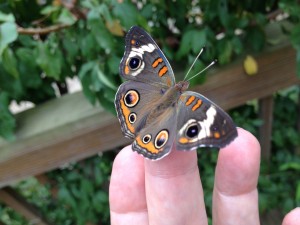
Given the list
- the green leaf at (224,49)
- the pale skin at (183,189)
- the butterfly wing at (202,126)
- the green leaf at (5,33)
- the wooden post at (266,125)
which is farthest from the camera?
the wooden post at (266,125)

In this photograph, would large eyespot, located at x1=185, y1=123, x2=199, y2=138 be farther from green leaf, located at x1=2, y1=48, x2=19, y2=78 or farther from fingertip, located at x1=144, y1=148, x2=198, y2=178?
green leaf, located at x1=2, y1=48, x2=19, y2=78

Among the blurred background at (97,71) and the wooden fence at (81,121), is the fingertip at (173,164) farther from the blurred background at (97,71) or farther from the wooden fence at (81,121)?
the wooden fence at (81,121)

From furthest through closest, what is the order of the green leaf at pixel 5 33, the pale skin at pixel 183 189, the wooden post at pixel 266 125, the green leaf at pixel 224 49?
the wooden post at pixel 266 125 < the green leaf at pixel 224 49 < the green leaf at pixel 5 33 < the pale skin at pixel 183 189

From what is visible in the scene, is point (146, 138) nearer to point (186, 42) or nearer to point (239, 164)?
point (239, 164)

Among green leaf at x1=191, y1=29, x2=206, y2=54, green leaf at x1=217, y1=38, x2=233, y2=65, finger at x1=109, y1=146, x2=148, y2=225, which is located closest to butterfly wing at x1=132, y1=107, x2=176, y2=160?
finger at x1=109, y1=146, x2=148, y2=225

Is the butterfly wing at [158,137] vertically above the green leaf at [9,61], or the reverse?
the butterfly wing at [158,137]

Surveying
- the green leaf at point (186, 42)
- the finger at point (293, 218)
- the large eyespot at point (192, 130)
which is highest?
the large eyespot at point (192, 130)

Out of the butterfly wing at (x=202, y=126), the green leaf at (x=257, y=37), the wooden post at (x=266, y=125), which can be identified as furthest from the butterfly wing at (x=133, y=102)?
the wooden post at (x=266, y=125)
